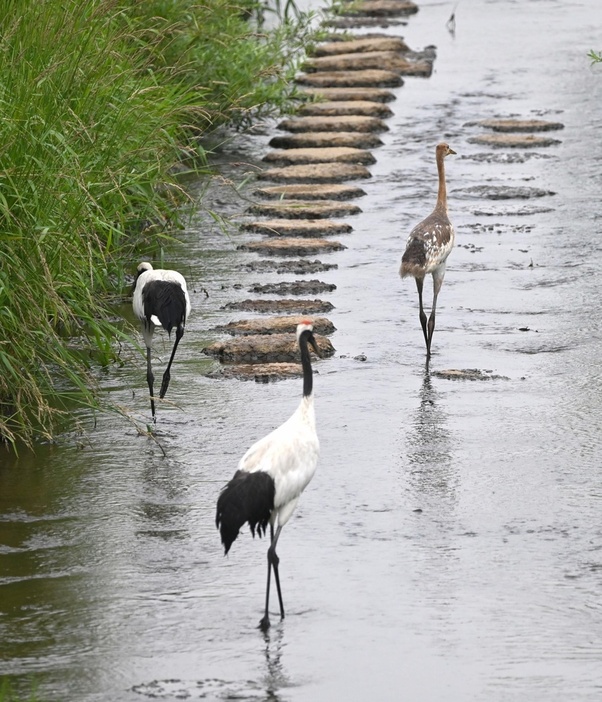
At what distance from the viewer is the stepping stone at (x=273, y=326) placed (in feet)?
32.2

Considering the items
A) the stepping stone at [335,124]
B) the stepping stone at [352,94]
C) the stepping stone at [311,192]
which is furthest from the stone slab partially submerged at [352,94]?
the stepping stone at [311,192]

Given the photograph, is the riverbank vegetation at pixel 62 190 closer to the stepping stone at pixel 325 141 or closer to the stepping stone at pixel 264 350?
the stepping stone at pixel 264 350

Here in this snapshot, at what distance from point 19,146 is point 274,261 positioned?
3.92 meters

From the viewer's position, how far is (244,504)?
591 cm

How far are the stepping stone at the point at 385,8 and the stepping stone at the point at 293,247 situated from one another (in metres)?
9.27

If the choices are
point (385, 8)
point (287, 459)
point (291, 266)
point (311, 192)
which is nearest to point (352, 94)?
point (311, 192)

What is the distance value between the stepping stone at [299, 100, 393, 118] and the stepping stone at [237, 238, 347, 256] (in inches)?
168

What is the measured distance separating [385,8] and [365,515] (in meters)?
15.1

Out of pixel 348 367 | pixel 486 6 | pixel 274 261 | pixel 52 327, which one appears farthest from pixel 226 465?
pixel 486 6

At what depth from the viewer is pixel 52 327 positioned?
25.8 ft

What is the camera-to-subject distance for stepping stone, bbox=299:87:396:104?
16.5 metres

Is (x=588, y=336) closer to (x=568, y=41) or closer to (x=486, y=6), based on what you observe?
(x=568, y=41)

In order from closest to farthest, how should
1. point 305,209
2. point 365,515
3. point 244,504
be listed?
point 244,504 → point 365,515 → point 305,209

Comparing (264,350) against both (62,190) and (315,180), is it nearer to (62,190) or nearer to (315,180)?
(62,190)
